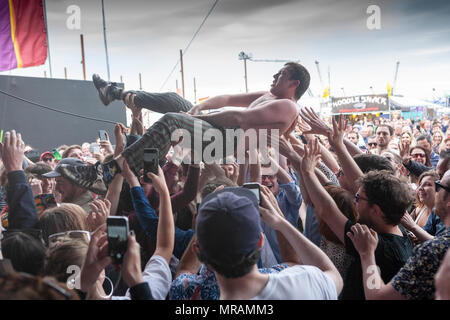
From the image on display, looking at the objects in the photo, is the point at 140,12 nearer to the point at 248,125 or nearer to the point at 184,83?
the point at 184,83

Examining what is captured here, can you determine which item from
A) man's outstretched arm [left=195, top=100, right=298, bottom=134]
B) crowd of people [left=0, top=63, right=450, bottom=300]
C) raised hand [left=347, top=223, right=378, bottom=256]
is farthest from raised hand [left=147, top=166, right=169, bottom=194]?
raised hand [left=347, top=223, right=378, bottom=256]

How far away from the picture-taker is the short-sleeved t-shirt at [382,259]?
5.02 ft

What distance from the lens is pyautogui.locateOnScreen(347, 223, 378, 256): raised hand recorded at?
1.45 m

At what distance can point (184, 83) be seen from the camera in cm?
250

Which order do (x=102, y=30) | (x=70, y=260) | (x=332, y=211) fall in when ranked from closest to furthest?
(x=70, y=260)
(x=332, y=211)
(x=102, y=30)

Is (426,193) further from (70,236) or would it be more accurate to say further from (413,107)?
(413,107)

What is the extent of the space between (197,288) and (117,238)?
336mm

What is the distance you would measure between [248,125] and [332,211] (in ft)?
2.45

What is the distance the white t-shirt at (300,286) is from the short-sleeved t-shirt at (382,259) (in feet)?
1.30

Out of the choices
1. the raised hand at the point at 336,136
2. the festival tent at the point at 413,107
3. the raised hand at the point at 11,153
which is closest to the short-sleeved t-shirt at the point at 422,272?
the raised hand at the point at 336,136

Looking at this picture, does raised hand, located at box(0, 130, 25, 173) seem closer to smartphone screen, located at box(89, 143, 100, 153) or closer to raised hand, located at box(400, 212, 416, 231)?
smartphone screen, located at box(89, 143, 100, 153)

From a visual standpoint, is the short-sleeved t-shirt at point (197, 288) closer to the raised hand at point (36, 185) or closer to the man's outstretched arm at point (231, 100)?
the man's outstretched arm at point (231, 100)
